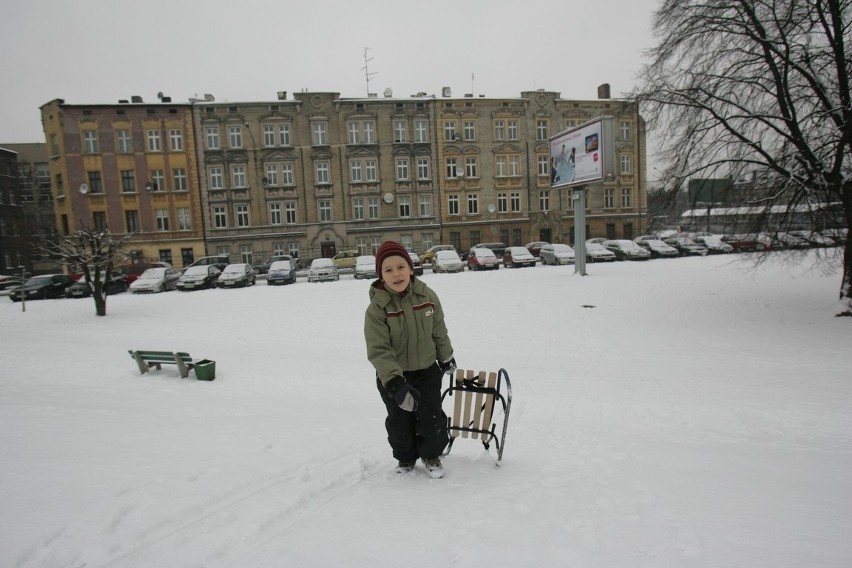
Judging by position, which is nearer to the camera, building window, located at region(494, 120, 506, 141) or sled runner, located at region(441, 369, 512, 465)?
sled runner, located at region(441, 369, 512, 465)

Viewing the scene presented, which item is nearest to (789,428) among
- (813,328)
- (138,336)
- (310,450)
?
(310,450)

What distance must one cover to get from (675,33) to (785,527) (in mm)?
13976

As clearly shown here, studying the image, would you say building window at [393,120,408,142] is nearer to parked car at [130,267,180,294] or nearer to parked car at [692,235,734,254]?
parked car at [130,267,180,294]

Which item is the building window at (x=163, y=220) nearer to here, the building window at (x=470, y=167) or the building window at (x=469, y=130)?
the building window at (x=470, y=167)

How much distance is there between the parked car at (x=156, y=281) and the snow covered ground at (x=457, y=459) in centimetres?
1353

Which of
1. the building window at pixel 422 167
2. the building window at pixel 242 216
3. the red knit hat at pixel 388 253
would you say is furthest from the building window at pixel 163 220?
the red knit hat at pixel 388 253

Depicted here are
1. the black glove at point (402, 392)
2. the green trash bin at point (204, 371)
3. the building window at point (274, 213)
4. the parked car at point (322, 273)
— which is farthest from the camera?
the building window at point (274, 213)

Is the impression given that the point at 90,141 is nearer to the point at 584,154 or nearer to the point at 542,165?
the point at 584,154

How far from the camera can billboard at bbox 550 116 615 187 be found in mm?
21938

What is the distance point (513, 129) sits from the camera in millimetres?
44062

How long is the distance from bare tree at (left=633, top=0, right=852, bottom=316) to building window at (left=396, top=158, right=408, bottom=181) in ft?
98.6

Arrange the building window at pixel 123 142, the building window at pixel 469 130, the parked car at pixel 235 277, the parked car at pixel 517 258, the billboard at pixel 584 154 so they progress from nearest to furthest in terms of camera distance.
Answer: the billboard at pixel 584 154 → the parked car at pixel 235 277 → the parked car at pixel 517 258 → the building window at pixel 123 142 → the building window at pixel 469 130

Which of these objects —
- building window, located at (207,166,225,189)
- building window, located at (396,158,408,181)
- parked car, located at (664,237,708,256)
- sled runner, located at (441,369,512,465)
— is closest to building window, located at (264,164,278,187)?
building window, located at (207,166,225,189)

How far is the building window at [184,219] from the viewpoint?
40.0 metres
